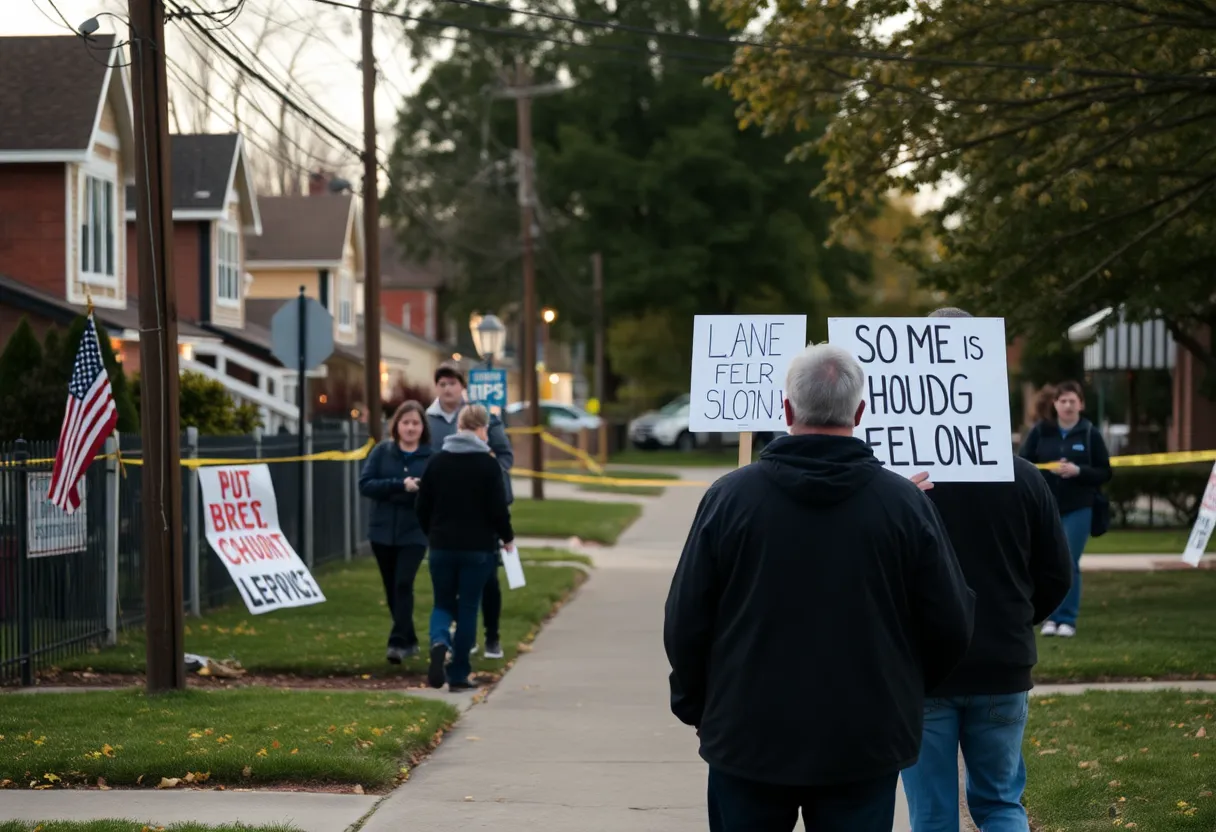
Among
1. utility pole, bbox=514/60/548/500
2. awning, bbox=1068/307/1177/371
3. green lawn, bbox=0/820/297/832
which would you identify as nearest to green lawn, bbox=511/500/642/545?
utility pole, bbox=514/60/548/500

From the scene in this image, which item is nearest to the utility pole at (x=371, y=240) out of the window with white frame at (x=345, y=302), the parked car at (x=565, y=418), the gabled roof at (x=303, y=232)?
the gabled roof at (x=303, y=232)

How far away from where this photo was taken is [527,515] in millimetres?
28641

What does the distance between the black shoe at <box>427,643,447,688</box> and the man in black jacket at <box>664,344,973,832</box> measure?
6.93 metres

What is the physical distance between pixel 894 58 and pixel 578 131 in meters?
43.9

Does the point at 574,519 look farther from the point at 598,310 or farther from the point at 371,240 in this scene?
the point at 598,310

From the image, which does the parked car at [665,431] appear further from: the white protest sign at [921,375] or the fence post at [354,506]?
the white protest sign at [921,375]

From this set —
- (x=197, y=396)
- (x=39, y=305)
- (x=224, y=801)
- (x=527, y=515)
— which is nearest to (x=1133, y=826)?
(x=224, y=801)

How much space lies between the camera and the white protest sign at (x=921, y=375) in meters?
6.07

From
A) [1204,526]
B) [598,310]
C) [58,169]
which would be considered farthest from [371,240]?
[598,310]

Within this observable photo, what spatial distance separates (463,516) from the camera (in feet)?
35.6

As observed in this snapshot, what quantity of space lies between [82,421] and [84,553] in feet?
5.52

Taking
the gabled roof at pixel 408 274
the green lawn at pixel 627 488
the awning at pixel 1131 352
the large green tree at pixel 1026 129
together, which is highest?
the gabled roof at pixel 408 274

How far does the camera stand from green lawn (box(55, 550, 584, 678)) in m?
11.8

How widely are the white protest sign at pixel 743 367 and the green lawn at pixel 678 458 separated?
44793 mm
